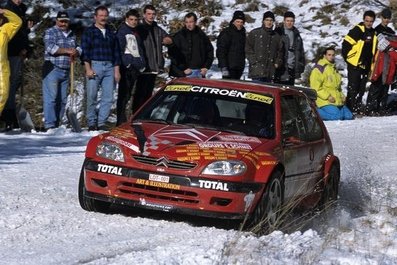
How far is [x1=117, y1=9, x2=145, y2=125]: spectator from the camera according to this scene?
16391 millimetres

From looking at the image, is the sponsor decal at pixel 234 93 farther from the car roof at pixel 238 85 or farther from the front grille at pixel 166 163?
the front grille at pixel 166 163

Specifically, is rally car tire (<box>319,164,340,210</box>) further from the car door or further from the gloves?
the gloves

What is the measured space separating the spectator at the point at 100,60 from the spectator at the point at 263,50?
3.15 m

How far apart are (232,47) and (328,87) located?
265cm

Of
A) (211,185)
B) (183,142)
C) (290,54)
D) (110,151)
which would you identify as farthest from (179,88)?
(290,54)

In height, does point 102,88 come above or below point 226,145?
below

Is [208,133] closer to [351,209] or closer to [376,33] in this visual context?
[351,209]

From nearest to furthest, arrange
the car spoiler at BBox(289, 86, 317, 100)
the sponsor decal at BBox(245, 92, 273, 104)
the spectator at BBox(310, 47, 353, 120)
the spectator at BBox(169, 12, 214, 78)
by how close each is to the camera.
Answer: the sponsor decal at BBox(245, 92, 273, 104) → the car spoiler at BBox(289, 86, 317, 100) → the spectator at BBox(169, 12, 214, 78) → the spectator at BBox(310, 47, 353, 120)

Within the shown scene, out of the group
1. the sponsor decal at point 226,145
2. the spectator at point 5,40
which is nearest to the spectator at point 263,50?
the spectator at point 5,40

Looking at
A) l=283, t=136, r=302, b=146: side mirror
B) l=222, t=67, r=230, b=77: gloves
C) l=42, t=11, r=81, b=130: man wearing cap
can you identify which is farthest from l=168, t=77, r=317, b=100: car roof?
l=222, t=67, r=230, b=77: gloves

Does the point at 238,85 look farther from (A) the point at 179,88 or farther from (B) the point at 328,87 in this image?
(B) the point at 328,87

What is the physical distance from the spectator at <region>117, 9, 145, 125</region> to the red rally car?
5.77m

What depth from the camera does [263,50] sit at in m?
18.2

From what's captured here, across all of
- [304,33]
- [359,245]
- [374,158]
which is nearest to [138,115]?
[359,245]
